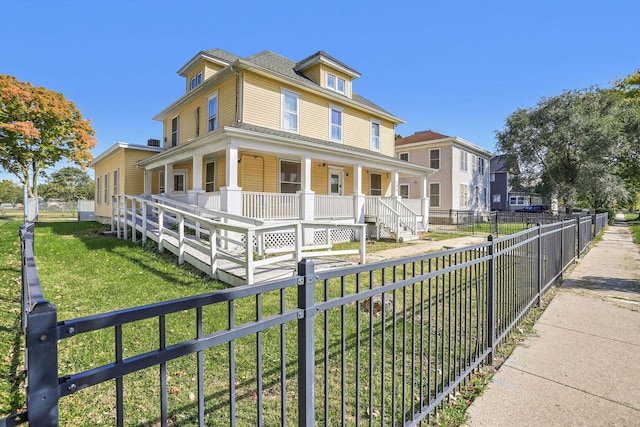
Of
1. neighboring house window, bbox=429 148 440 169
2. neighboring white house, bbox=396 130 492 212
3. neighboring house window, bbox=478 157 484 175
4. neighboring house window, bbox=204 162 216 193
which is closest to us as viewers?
neighboring house window, bbox=204 162 216 193

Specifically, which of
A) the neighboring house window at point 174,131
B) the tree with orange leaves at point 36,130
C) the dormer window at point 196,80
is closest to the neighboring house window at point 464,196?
the dormer window at point 196,80

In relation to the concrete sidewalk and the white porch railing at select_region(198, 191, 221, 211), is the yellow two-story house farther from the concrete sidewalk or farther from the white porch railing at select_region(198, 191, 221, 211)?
the concrete sidewalk

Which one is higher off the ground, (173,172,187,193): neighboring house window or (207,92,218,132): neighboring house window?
(207,92,218,132): neighboring house window

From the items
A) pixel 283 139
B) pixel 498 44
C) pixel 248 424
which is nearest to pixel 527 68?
pixel 498 44

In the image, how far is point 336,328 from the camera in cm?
430

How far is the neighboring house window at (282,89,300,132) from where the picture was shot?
46.9ft

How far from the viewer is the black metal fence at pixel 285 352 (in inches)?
43.9

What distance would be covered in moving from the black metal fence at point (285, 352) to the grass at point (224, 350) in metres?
0.02

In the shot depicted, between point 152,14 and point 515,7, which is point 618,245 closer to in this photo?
point 515,7

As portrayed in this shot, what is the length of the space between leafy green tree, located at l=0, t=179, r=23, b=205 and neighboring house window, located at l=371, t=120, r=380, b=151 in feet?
286

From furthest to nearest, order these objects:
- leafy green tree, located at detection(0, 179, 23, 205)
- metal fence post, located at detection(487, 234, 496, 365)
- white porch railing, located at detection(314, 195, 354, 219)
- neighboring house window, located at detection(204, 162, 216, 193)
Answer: leafy green tree, located at detection(0, 179, 23, 205), neighboring house window, located at detection(204, 162, 216, 193), white porch railing, located at detection(314, 195, 354, 219), metal fence post, located at detection(487, 234, 496, 365)

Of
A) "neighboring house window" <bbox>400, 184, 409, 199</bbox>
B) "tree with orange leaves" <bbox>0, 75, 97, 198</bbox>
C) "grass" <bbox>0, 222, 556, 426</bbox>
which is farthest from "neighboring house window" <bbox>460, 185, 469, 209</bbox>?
"tree with orange leaves" <bbox>0, 75, 97, 198</bbox>

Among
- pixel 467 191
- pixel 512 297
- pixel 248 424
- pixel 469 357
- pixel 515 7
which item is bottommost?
pixel 248 424

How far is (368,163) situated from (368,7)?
6.27 m
